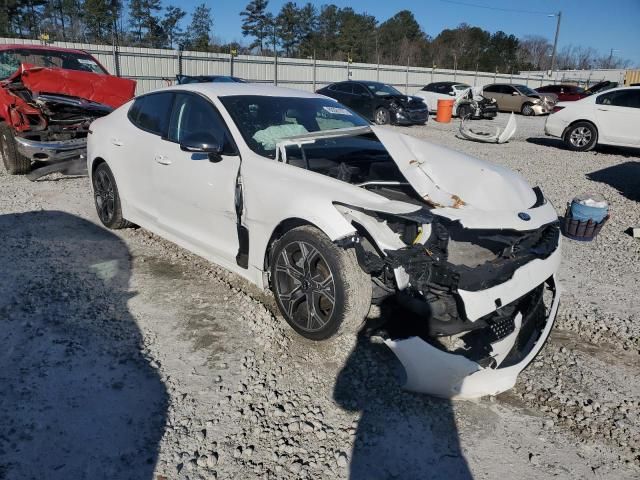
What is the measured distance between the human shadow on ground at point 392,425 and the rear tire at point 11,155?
21.8 feet

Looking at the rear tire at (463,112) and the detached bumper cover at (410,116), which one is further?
the rear tire at (463,112)

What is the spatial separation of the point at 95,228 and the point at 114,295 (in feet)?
5.89

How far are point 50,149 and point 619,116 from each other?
11.7 m

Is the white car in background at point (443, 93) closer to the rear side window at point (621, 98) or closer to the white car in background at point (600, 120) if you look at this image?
the white car in background at point (600, 120)

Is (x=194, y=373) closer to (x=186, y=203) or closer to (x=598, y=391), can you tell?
(x=186, y=203)

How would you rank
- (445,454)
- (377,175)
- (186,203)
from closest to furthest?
(445,454)
(377,175)
(186,203)

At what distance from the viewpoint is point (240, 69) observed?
2452 centimetres

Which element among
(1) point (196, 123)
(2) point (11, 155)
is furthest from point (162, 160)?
(2) point (11, 155)

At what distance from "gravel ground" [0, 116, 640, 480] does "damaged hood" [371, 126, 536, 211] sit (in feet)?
3.46

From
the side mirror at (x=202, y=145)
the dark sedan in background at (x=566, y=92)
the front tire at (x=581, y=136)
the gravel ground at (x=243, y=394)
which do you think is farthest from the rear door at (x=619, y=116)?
the dark sedan in background at (x=566, y=92)

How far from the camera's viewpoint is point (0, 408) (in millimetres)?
2539

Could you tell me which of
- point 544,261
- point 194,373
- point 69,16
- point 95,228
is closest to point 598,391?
point 544,261

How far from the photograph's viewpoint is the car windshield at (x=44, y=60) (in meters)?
8.23

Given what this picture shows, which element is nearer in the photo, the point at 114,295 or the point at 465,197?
the point at 465,197
